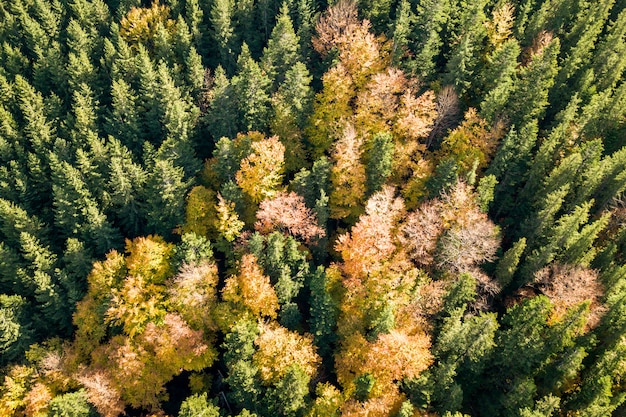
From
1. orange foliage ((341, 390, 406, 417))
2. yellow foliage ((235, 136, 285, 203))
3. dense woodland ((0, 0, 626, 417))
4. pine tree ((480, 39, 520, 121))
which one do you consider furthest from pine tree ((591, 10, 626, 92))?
orange foliage ((341, 390, 406, 417))

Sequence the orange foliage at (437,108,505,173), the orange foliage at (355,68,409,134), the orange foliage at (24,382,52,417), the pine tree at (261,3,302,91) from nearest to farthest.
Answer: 1. the orange foliage at (24,382,52,417)
2. the orange foliage at (437,108,505,173)
3. the orange foliage at (355,68,409,134)
4. the pine tree at (261,3,302,91)

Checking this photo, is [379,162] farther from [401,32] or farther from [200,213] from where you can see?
[200,213]

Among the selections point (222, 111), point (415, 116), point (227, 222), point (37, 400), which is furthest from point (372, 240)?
point (37, 400)

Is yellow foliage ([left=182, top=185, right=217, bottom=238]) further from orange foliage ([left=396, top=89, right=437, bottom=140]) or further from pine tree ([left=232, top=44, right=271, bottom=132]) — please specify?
orange foliage ([left=396, top=89, right=437, bottom=140])

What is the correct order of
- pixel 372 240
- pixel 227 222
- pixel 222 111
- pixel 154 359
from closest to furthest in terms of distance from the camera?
pixel 372 240 < pixel 154 359 < pixel 227 222 < pixel 222 111

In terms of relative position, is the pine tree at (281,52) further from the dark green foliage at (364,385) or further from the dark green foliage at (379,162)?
the dark green foliage at (364,385)

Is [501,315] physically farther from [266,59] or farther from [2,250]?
[2,250]
